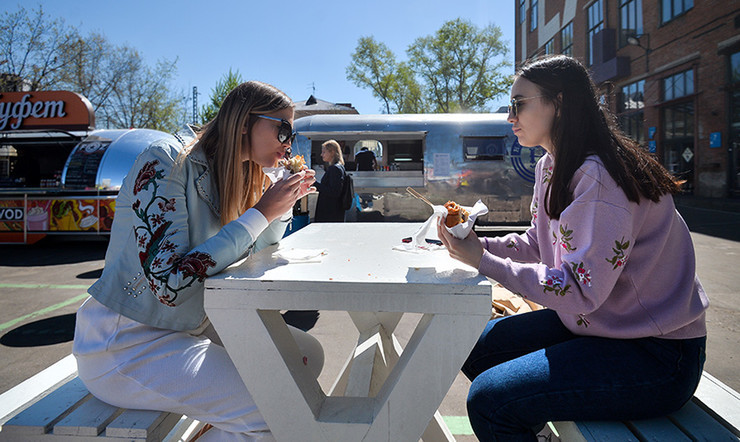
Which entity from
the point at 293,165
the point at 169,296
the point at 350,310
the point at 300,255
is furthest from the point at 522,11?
the point at 169,296

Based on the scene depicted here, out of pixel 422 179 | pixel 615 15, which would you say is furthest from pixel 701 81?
pixel 422 179

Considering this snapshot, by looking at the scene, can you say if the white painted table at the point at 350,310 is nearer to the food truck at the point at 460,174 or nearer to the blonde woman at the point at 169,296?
the blonde woman at the point at 169,296

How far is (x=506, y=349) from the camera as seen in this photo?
1.91m

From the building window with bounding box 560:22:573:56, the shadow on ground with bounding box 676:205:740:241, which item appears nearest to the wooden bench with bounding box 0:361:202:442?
the shadow on ground with bounding box 676:205:740:241

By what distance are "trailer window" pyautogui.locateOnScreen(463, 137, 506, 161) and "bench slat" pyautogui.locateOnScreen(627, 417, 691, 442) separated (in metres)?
9.49

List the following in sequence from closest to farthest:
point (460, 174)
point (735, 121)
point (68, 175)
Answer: point (68, 175) < point (460, 174) < point (735, 121)

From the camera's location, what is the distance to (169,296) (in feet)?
4.80

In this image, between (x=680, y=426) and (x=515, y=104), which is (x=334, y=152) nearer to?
(x=515, y=104)

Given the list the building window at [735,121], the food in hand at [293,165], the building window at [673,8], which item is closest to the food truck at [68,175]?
the food in hand at [293,165]

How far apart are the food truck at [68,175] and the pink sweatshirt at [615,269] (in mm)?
9326

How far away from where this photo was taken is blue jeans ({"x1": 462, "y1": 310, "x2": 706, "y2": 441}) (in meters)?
1.39

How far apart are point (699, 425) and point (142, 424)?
1.75 metres

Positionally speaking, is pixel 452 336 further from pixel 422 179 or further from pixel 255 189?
pixel 422 179

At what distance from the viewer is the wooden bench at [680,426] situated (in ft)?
4.36
